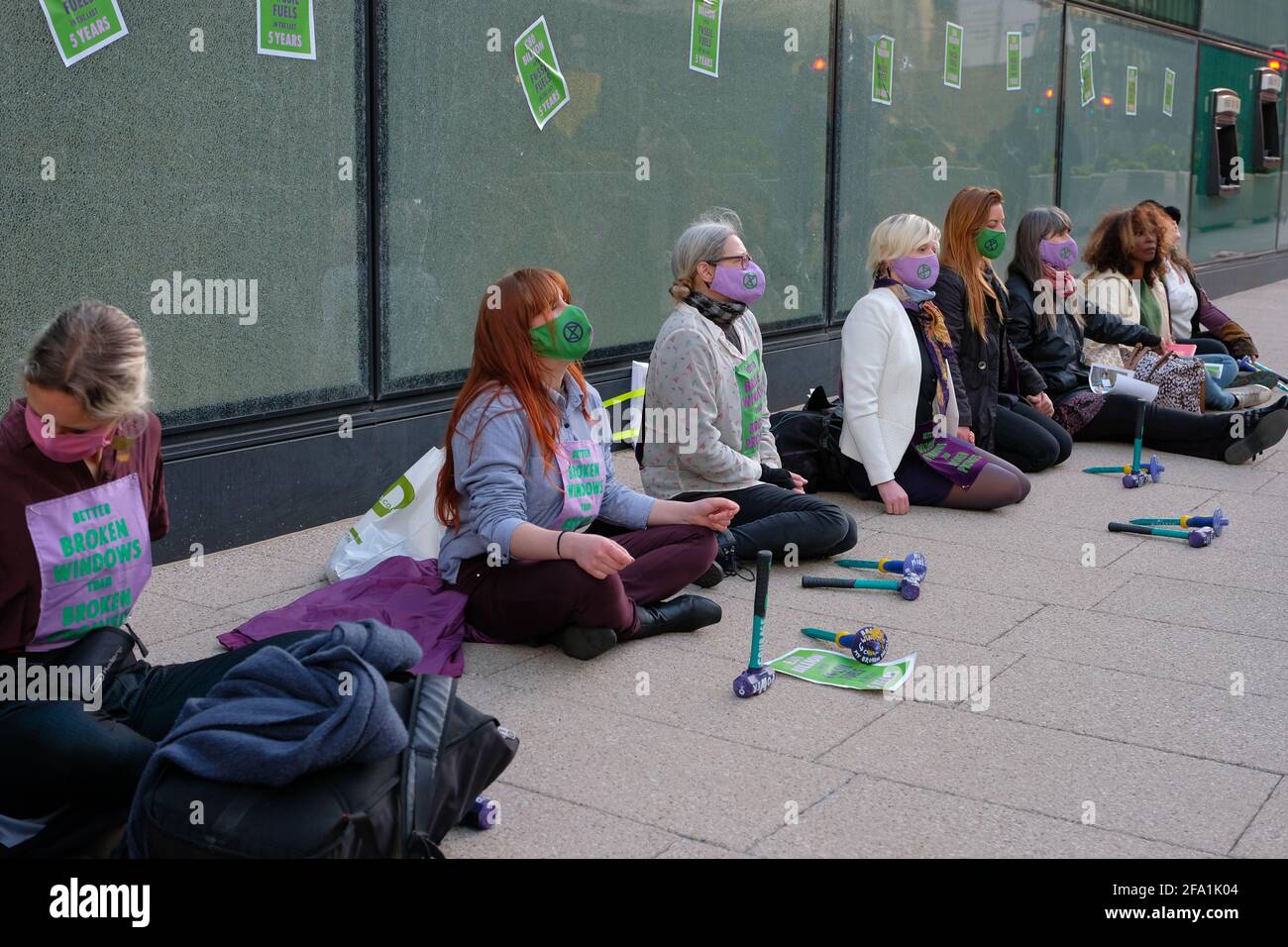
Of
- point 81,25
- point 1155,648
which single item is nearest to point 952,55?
point 1155,648

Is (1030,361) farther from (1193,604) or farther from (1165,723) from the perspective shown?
(1165,723)

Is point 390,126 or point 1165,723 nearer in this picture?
point 1165,723

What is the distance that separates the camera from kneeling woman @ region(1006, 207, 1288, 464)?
7.62 meters

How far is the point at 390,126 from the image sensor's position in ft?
20.5

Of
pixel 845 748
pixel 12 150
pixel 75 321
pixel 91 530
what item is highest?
pixel 12 150

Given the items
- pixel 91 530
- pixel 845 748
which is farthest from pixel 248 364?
pixel 845 748

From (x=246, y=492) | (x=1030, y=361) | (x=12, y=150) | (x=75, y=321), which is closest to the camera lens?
(x=75, y=321)

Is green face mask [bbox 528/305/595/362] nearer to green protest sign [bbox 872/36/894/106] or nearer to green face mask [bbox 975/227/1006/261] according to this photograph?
green face mask [bbox 975/227/1006/261]

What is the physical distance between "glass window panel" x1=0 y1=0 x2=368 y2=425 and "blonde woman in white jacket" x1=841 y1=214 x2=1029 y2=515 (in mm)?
2123

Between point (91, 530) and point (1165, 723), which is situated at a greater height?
point (91, 530)

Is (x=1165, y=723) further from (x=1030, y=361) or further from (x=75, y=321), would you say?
(x=1030, y=361)

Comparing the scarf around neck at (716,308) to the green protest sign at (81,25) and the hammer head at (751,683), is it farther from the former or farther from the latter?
the green protest sign at (81,25)

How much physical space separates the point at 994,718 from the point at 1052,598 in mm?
1297
